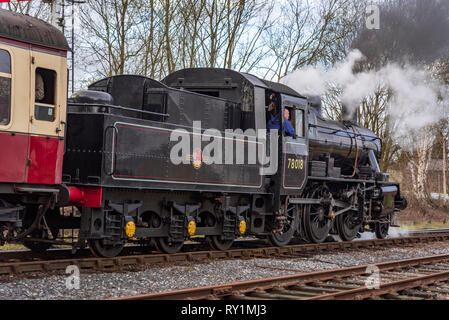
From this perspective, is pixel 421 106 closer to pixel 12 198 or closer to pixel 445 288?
pixel 445 288

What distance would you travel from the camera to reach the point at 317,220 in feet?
47.0

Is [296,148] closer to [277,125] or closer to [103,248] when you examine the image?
[277,125]

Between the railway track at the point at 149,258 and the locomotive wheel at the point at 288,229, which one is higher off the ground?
the locomotive wheel at the point at 288,229

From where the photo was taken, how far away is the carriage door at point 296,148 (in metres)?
12.5

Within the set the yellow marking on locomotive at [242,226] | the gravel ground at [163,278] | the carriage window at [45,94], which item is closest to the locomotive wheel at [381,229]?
the gravel ground at [163,278]

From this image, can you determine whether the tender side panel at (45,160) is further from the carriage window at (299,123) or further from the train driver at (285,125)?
the carriage window at (299,123)

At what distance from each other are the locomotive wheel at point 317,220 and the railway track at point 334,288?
3.99 meters

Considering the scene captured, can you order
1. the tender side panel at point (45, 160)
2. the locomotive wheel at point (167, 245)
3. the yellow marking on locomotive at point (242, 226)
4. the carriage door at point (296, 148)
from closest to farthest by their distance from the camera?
the tender side panel at point (45, 160)
the locomotive wheel at point (167, 245)
the yellow marking on locomotive at point (242, 226)
the carriage door at point (296, 148)

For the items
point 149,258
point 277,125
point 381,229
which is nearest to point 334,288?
point 149,258

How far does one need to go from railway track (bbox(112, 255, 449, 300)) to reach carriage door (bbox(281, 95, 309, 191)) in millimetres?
3341

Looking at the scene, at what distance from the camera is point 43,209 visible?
27.9ft

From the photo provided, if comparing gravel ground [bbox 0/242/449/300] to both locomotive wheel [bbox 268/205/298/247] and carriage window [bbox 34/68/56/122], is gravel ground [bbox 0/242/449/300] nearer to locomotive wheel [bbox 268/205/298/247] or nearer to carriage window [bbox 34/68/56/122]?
locomotive wheel [bbox 268/205/298/247]

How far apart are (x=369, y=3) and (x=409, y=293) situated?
12.8m

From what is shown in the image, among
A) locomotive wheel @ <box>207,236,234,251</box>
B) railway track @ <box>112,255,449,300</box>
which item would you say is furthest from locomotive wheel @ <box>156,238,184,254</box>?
railway track @ <box>112,255,449,300</box>
